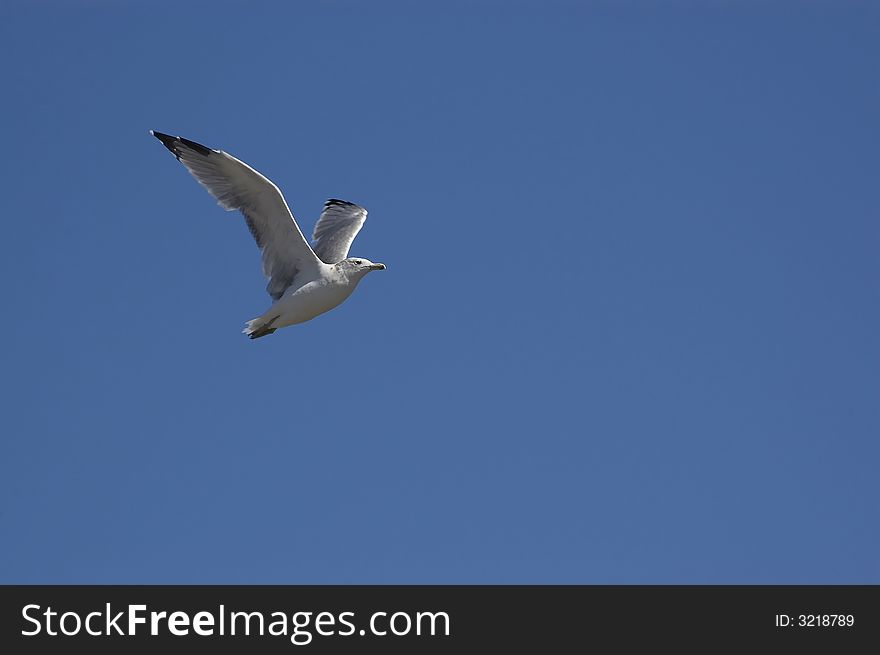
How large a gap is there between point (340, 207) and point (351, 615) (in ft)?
24.4

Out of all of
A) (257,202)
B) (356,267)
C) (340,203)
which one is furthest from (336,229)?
(257,202)

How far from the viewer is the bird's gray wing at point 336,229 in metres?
16.9

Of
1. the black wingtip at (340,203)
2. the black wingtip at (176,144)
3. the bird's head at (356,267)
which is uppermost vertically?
the black wingtip at (340,203)

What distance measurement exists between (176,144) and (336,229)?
368 centimetres

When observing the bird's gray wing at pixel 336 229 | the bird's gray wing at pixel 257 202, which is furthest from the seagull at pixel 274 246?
the bird's gray wing at pixel 336 229

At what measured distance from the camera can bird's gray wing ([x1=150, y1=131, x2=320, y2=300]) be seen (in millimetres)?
14086

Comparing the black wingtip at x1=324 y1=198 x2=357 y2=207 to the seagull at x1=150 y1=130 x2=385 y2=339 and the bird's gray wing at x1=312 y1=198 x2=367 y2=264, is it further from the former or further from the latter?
the seagull at x1=150 y1=130 x2=385 y2=339

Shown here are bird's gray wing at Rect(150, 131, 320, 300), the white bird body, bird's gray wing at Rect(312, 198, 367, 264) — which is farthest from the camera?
bird's gray wing at Rect(312, 198, 367, 264)

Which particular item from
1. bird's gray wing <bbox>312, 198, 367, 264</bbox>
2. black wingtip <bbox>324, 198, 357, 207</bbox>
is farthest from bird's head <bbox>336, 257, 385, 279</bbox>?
black wingtip <bbox>324, 198, 357, 207</bbox>

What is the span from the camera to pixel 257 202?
14.3 metres

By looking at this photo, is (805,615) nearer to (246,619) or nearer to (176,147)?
(246,619)

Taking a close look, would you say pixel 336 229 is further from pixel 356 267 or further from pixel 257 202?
pixel 257 202

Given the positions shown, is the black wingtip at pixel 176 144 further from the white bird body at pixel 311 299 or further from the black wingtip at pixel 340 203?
the black wingtip at pixel 340 203

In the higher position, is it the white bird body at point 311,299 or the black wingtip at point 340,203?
the black wingtip at point 340,203
